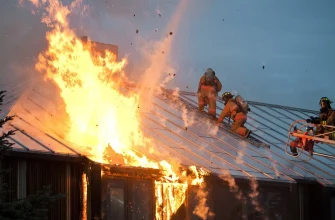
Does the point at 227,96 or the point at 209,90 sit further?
the point at 227,96

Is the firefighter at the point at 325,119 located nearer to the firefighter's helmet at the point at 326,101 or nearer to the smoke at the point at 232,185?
the firefighter's helmet at the point at 326,101

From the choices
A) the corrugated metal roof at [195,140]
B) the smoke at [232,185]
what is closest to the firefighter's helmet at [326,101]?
the corrugated metal roof at [195,140]

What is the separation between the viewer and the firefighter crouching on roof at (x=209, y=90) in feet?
86.0

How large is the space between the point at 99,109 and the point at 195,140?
367cm

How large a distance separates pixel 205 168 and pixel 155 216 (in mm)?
2214

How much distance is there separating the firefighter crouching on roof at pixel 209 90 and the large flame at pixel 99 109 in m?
3.45

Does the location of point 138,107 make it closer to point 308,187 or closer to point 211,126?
point 211,126

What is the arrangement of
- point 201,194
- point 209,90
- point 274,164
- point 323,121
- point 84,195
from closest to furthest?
point 84,195
point 201,194
point 323,121
point 274,164
point 209,90

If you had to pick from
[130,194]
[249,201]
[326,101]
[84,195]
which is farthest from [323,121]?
[84,195]

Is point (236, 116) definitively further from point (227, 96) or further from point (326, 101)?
point (326, 101)

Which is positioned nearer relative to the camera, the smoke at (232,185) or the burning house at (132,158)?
the burning house at (132,158)

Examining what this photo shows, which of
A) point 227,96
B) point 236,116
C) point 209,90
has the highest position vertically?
point 209,90

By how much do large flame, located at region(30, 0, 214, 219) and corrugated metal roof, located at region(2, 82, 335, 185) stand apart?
0.45 meters

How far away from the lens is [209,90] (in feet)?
86.7
